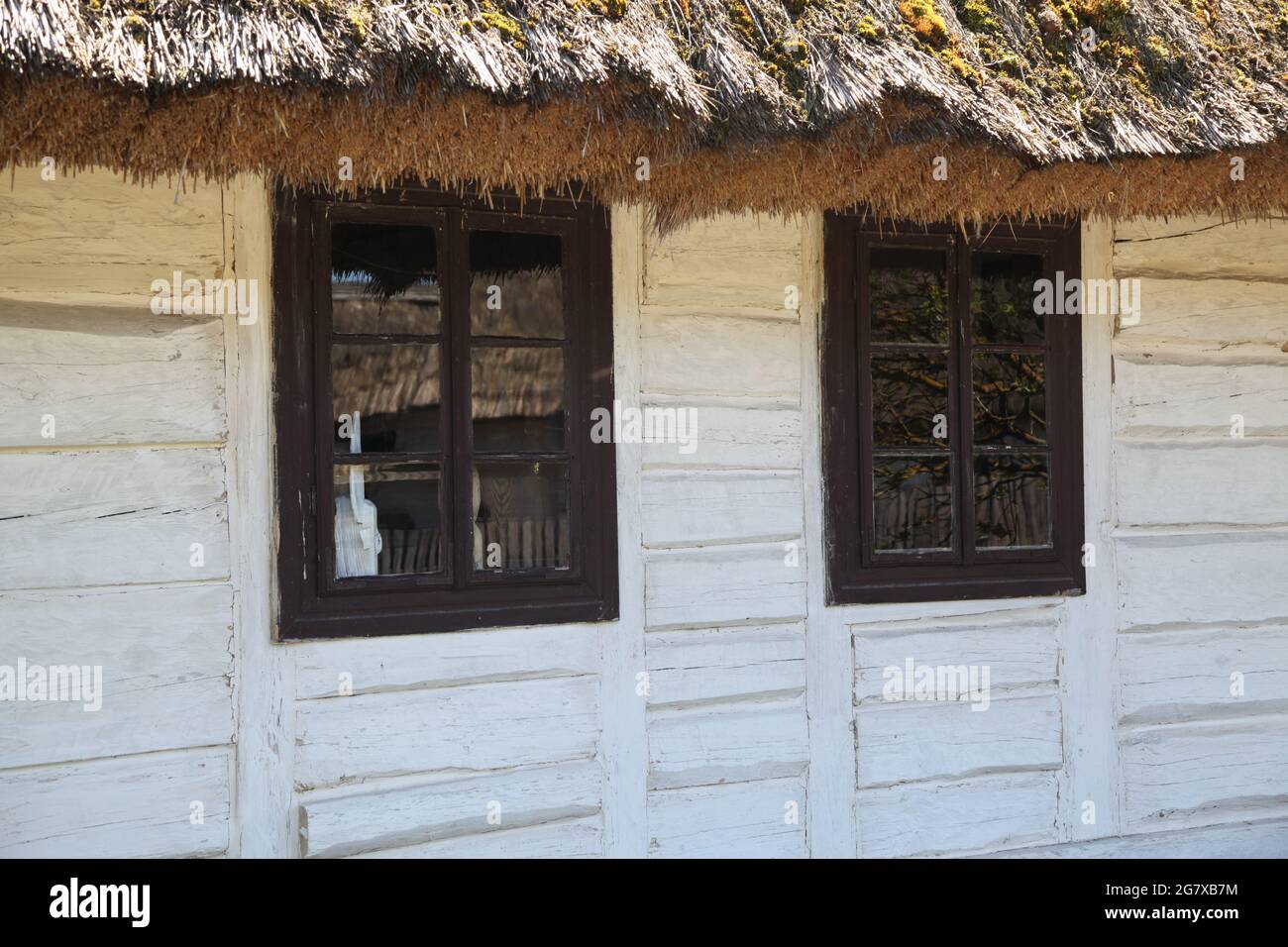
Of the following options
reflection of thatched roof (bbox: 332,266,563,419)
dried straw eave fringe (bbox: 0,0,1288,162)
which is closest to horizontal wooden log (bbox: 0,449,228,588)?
reflection of thatched roof (bbox: 332,266,563,419)

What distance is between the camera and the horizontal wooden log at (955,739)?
13.1ft

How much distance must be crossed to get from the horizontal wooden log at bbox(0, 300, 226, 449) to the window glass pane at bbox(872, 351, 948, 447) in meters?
2.17

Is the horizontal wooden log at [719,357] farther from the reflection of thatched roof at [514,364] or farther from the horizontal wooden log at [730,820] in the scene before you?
the horizontal wooden log at [730,820]

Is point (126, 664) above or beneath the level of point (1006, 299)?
beneath

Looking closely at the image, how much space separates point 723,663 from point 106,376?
205 cm

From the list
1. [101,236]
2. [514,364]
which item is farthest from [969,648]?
[101,236]

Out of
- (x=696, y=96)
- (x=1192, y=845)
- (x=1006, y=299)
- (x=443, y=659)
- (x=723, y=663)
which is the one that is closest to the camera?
(x=696, y=96)

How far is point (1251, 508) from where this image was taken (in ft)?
14.5

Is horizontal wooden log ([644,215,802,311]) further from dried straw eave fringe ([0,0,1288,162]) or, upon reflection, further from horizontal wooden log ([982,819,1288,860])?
horizontal wooden log ([982,819,1288,860])

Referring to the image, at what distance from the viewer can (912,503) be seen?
4.16m

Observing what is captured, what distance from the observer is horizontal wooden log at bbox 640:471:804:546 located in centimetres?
377

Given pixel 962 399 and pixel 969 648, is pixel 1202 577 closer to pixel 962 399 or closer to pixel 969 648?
pixel 969 648
